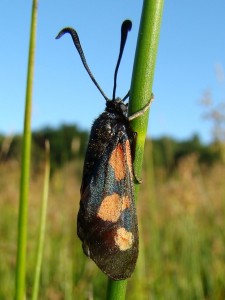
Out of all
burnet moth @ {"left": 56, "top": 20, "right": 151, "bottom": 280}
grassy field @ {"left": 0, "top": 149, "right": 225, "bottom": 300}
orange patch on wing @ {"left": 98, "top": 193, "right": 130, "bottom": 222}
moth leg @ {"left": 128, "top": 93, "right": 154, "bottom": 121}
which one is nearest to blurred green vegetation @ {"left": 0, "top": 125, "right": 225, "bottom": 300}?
grassy field @ {"left": 0, "top": 149, "right": 225, "bottom": 300}

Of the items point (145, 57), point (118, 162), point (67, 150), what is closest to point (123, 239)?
point (118, 162)

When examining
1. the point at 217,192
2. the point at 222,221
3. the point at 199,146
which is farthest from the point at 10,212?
the point at 199,146

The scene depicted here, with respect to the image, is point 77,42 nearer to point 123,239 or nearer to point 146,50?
point 146,50

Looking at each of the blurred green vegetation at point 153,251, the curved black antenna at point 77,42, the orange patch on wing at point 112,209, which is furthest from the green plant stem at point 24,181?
the blurred green vegetation at point 153,251

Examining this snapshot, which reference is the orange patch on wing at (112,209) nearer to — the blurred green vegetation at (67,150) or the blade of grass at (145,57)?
the blade of grass at (145,57)

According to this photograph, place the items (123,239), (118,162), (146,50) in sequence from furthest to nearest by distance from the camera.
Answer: (118,162)
(123,239)
(146,50)

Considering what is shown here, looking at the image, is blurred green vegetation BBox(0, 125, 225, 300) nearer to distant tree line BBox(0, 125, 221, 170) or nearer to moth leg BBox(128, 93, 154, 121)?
distant tree line BBox(0, 125, 221, 170)
